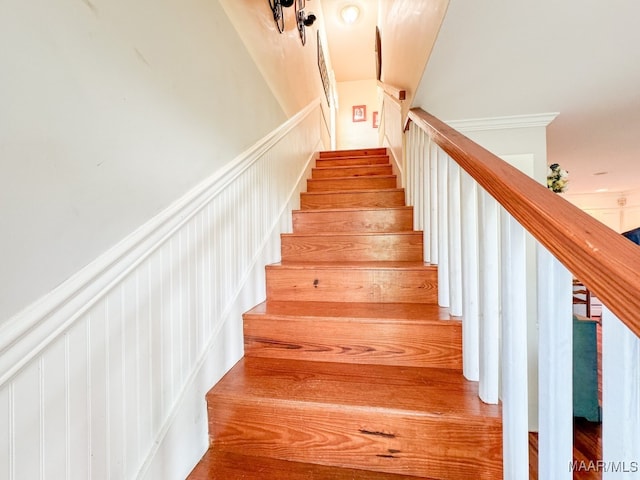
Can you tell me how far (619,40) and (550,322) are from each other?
131cm

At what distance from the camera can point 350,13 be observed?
160 inches

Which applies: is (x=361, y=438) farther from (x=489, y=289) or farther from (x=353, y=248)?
(x=353, y=248)

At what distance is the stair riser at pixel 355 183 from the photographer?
102 inches

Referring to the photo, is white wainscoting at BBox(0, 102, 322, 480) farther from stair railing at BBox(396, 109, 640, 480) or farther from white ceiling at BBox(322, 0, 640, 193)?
white ceiling at BBox(322, 0, 640, 193)

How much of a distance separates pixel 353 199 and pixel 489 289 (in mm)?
1546

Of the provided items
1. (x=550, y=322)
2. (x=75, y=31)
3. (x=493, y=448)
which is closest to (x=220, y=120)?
(x=75, y=31)

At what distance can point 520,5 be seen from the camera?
0.98 meters

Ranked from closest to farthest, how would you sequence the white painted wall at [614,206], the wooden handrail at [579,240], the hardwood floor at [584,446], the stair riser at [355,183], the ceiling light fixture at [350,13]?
the wooden handrail at [579,240]
the hardwood floor at [584,446]
the stair riser at [355,183]
the ceiling light fixture at [350,13]
the white painted wall at [614,206]

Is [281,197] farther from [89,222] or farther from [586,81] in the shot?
[586,81]

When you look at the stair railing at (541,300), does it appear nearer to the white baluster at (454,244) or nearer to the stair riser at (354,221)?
the white baluster at (454,244)

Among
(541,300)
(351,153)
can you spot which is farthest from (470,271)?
(351,153)

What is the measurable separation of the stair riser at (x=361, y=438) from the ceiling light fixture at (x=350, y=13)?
4783 millimetres

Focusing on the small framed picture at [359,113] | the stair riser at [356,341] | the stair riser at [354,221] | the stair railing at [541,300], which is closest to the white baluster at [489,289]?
the stair railing at [541,300]

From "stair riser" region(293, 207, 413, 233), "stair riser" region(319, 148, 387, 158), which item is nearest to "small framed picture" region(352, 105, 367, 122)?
"stair riser" region(319, 148, 387, 158)
